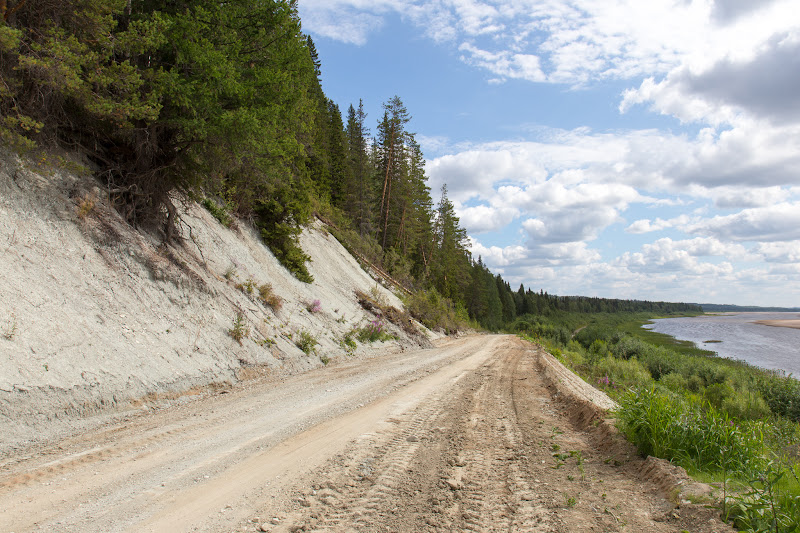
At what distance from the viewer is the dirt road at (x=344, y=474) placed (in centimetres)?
337

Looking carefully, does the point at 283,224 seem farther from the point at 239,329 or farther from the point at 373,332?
the point at 239,329

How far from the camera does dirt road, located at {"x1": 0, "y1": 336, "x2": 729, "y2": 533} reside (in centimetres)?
337

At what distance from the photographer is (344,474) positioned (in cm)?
427

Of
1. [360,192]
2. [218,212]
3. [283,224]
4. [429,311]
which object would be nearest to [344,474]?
[218,212]

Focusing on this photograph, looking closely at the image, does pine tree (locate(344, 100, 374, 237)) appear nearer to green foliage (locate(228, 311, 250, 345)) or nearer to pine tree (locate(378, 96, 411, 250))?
pine tree (locate(378, 96, 411, 250))

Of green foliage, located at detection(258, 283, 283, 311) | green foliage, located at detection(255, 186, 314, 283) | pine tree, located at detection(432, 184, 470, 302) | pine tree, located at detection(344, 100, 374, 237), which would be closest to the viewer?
green foliage, located at detection(258, 283, 283, 311)

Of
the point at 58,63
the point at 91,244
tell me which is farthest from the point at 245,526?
the point at 58,63

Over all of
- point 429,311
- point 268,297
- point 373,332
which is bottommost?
point 373,332

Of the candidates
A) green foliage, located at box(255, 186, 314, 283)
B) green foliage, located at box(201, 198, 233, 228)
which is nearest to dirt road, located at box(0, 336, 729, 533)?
green foliage, located at box(201, 198, 233, 228)

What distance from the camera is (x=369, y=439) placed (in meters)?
5.41

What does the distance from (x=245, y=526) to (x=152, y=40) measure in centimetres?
935

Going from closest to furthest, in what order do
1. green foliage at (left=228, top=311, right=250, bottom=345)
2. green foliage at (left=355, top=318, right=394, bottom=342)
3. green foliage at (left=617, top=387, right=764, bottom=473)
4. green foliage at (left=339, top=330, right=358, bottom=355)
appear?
green foliage at (left=617, top=387, right=764, bottom=473)
green foliage at (left=228, top=311, right=250, bottom=345)
green foliage at (left=339, top=330, right=358, bottom=355)
green foliage at (left=355, top=318, right=394, bottom=342)

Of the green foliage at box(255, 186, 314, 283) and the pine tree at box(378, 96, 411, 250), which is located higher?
the pine tree at box(378, 96, 411, 250)

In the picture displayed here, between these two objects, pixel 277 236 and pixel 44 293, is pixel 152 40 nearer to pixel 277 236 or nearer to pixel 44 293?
pixel 44 293
